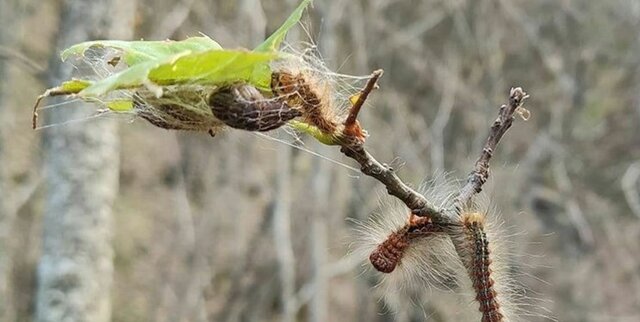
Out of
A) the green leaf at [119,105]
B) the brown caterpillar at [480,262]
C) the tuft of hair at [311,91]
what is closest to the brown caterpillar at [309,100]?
the tuft of hair at [311,91]

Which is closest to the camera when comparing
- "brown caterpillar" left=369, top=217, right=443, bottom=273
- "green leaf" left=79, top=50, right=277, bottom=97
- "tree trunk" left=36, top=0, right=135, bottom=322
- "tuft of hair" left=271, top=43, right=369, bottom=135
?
"green leaf" left=79, top=50, right=277, bottom=97

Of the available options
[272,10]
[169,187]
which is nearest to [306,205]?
[169,187]

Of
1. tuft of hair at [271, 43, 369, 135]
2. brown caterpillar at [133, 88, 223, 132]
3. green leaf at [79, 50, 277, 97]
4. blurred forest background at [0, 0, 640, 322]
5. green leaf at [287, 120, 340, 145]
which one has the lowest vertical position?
green leaf at [79, 50, 277, 97]

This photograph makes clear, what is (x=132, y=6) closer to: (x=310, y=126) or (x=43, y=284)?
(x=43, y=284)

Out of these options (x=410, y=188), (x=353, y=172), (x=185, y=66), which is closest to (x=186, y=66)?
(x=185, y=66)

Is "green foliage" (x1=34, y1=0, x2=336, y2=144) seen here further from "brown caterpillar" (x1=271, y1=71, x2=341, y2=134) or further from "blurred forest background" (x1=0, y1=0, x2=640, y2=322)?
"blurred forest background" (x1=0, y1=0, x2=640, y2=322)

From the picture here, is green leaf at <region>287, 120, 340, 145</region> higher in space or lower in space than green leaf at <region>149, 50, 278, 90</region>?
higher

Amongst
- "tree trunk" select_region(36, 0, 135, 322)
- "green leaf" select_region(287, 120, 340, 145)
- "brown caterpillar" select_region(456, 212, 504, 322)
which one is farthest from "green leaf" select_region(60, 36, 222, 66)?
"tree trunk" select_region(36, 0, 135, 322)

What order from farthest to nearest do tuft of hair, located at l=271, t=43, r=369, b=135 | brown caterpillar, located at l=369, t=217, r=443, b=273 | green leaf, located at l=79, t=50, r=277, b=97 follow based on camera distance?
brown caterpillar, located at l=369, t=217, r=443, b=273 < tuft of hair, located at l=271, t=43, r=369, b=135 < green leaf, located at l=79, t=50, r=277, b=97
